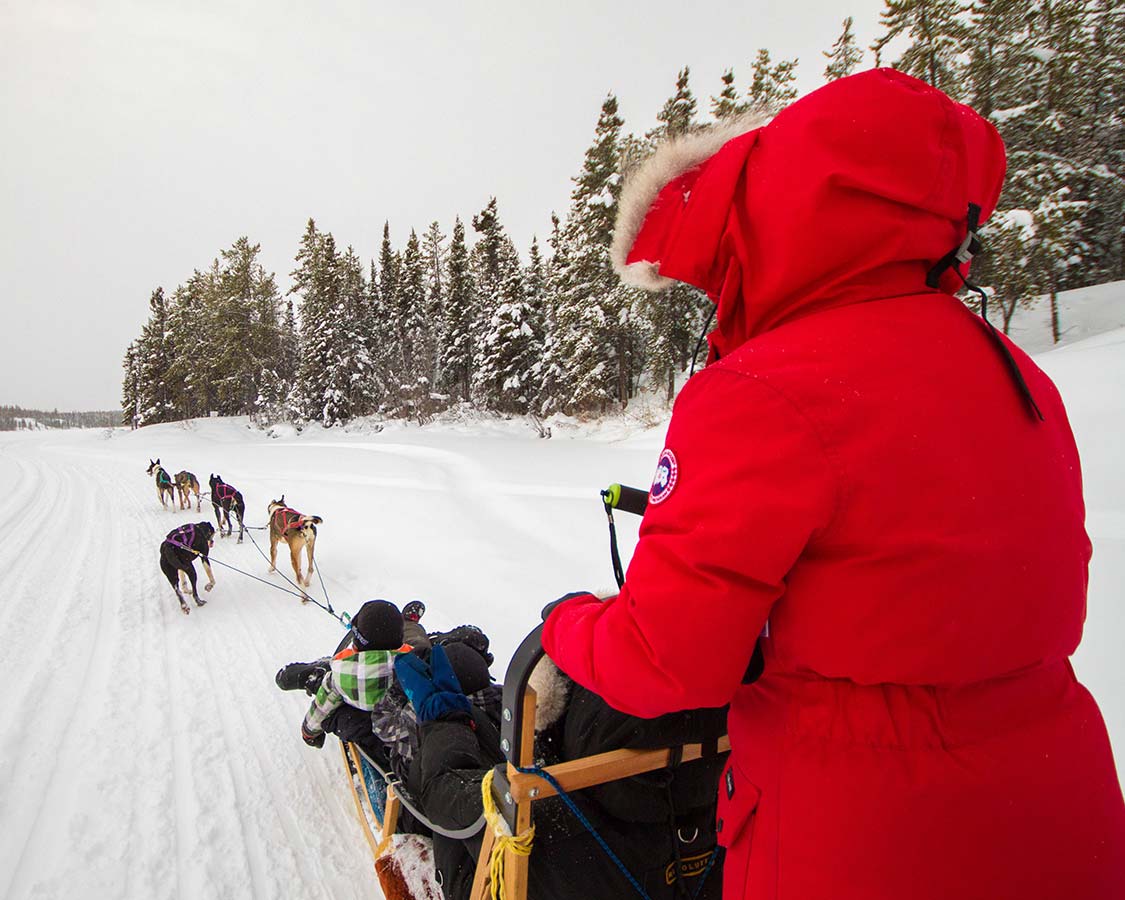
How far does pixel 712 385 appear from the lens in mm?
891

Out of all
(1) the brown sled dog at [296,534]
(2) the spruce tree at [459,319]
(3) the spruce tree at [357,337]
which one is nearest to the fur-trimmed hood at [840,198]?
(1) the brown sled dog at [296,534]

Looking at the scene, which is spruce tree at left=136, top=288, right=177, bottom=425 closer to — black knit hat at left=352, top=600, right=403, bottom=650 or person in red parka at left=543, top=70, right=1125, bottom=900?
black knit hat at left=352, top=600, right=403, bottom=650

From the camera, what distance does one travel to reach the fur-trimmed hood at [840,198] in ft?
2.84

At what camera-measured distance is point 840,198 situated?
0.87 metres

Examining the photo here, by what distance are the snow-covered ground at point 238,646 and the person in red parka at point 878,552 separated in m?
0.19

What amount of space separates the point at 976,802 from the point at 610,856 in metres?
1.16

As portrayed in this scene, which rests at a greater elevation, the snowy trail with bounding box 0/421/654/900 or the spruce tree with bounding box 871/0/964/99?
the spruce tree with bounding box 871/0/964/99

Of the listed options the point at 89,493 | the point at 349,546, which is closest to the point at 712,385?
the point at 349,546

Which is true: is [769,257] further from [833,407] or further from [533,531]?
[533,531]

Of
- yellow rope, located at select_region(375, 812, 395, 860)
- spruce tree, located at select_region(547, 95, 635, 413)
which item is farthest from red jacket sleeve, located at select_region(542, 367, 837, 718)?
spruce tree, located at select_region(547, 95, 635, 413)

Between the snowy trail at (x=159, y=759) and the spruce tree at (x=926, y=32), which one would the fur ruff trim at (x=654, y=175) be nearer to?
the snowy trail at (x=159, y=759)

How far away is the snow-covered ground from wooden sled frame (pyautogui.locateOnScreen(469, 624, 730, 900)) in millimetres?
1162

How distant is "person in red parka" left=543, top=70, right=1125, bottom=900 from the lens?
0.79 meters

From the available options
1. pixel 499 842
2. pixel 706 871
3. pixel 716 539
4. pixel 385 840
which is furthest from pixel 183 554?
pixel 716 539
